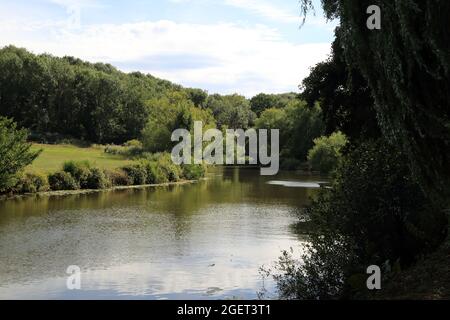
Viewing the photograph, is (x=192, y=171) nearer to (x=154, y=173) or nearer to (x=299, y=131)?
(x=154, y=173)

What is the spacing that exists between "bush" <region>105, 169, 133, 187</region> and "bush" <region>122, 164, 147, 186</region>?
0.44 meters

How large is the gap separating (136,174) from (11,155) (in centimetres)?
1538

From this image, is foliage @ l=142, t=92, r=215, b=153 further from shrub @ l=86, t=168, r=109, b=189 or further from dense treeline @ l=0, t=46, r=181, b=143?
shrub @ l=86, t=168, r=109, b=189

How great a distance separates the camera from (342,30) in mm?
9625

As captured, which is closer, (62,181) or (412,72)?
(412,72)

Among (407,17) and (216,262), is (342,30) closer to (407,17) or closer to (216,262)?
(407,17)

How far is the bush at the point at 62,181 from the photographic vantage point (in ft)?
133

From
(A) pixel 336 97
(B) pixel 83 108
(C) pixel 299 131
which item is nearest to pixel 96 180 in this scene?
(A) pixel 336 97

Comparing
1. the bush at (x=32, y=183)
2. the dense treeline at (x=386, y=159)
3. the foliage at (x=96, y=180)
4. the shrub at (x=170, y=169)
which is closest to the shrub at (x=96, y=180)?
the foliage at (x=96, y=180)

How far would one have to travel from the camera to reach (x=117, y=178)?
46.8 m

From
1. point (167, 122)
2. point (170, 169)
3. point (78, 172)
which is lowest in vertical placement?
point (170, 169)

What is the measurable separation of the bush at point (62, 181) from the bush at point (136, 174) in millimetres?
7491

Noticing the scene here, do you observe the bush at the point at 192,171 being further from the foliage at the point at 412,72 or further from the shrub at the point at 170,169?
the foliage at the point at 412,72

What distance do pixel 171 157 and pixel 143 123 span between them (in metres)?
34.8
